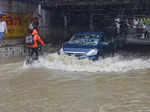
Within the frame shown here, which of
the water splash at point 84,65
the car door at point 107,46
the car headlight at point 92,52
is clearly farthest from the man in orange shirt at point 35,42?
the car door at point 107,46

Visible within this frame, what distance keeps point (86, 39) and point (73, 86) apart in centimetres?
444

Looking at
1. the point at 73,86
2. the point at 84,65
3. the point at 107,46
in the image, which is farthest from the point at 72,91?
the point at 107,46

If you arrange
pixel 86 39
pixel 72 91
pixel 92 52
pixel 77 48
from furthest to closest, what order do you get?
pixel 86 39 → pixel 77 48 → pixel 92 52 → pixel 72 91

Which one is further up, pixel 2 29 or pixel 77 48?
pixel 2 29

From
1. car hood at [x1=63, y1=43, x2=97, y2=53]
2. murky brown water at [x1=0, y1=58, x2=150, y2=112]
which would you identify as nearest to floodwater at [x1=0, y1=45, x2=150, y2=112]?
murky brown water at [x1=0, y1=58, x2=150, y2=112]

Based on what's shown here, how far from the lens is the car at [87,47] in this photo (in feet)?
33.8

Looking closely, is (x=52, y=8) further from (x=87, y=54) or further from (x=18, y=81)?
(x=18, y=81)

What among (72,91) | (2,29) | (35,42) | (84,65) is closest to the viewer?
(72,91)

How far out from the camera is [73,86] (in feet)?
24.5

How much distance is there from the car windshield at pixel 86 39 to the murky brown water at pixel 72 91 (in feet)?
7.38

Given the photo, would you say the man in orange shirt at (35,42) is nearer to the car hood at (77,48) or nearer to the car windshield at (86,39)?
the car hood at (77,48)

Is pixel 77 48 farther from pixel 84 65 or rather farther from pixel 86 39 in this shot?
pixel 86 39

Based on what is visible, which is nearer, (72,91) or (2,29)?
(72,91)

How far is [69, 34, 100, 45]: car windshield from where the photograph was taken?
36.7 ft
